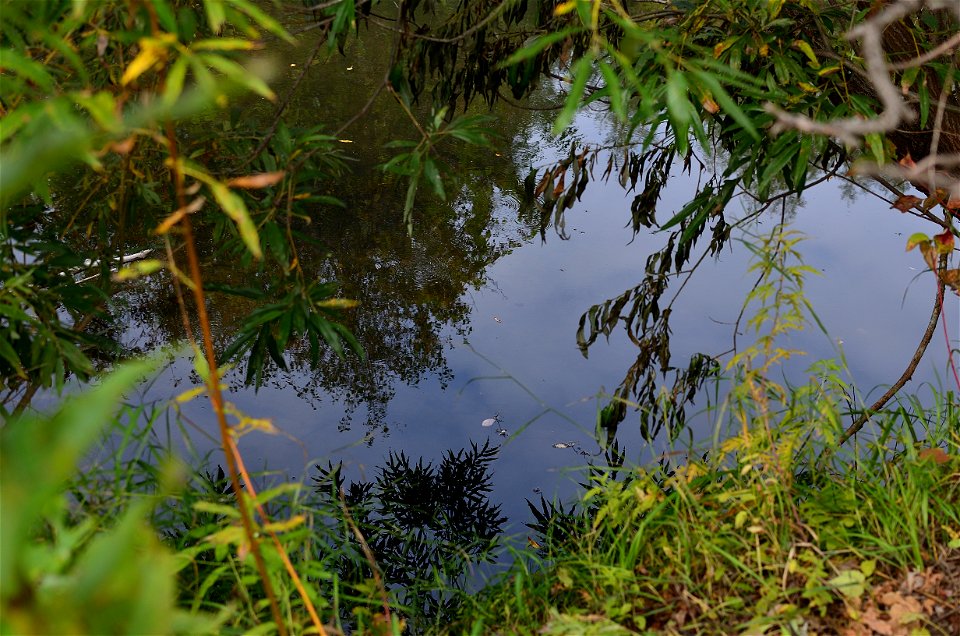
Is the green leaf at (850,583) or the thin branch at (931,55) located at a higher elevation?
the thin branch at (931,55)

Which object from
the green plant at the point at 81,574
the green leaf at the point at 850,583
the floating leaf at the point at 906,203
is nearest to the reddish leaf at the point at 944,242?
the floating leaf at the point at 906,203

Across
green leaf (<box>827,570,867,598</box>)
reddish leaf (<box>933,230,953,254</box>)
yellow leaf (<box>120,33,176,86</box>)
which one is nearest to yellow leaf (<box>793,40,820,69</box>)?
reddish leaf (<box>933,230,953,254</box>)

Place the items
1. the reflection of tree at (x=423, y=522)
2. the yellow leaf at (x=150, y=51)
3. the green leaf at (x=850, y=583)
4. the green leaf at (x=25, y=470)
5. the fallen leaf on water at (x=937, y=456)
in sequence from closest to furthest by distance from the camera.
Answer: the green leaf at (x=25, y=470)
the yellow leaf at (x=150, y=51)
the green leaf at (x=850, y=583)
the fallen leaf on water at (x=937, y=456)
the reflection of tree at (x=423, y=522)

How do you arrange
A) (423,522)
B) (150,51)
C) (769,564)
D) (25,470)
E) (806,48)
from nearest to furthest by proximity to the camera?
A: (25,470), (150,51), (769,564), (806,48), (423,522)

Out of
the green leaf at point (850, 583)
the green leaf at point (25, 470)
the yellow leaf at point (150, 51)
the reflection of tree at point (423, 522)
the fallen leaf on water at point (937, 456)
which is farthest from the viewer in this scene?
the reflection of tree at point (423, 522)

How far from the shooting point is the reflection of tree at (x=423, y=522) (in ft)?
8.04

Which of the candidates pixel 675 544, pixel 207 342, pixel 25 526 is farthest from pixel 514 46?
pixel 25 526

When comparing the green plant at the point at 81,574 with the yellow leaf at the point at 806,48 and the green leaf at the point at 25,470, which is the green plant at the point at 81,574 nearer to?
the green leaf at the point at 25,470

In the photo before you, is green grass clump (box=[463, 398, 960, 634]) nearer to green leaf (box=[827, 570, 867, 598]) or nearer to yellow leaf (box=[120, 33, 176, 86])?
green leaf (box=[827, 570, 867, 598])

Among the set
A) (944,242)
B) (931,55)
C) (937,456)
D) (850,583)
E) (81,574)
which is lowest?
(81,574)

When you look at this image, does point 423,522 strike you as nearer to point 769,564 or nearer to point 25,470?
point 769,564

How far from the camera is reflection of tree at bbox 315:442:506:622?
2449mm

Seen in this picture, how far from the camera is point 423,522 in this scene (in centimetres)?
284

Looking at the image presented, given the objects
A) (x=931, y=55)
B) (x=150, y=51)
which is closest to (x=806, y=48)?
(x=931, y=55)
